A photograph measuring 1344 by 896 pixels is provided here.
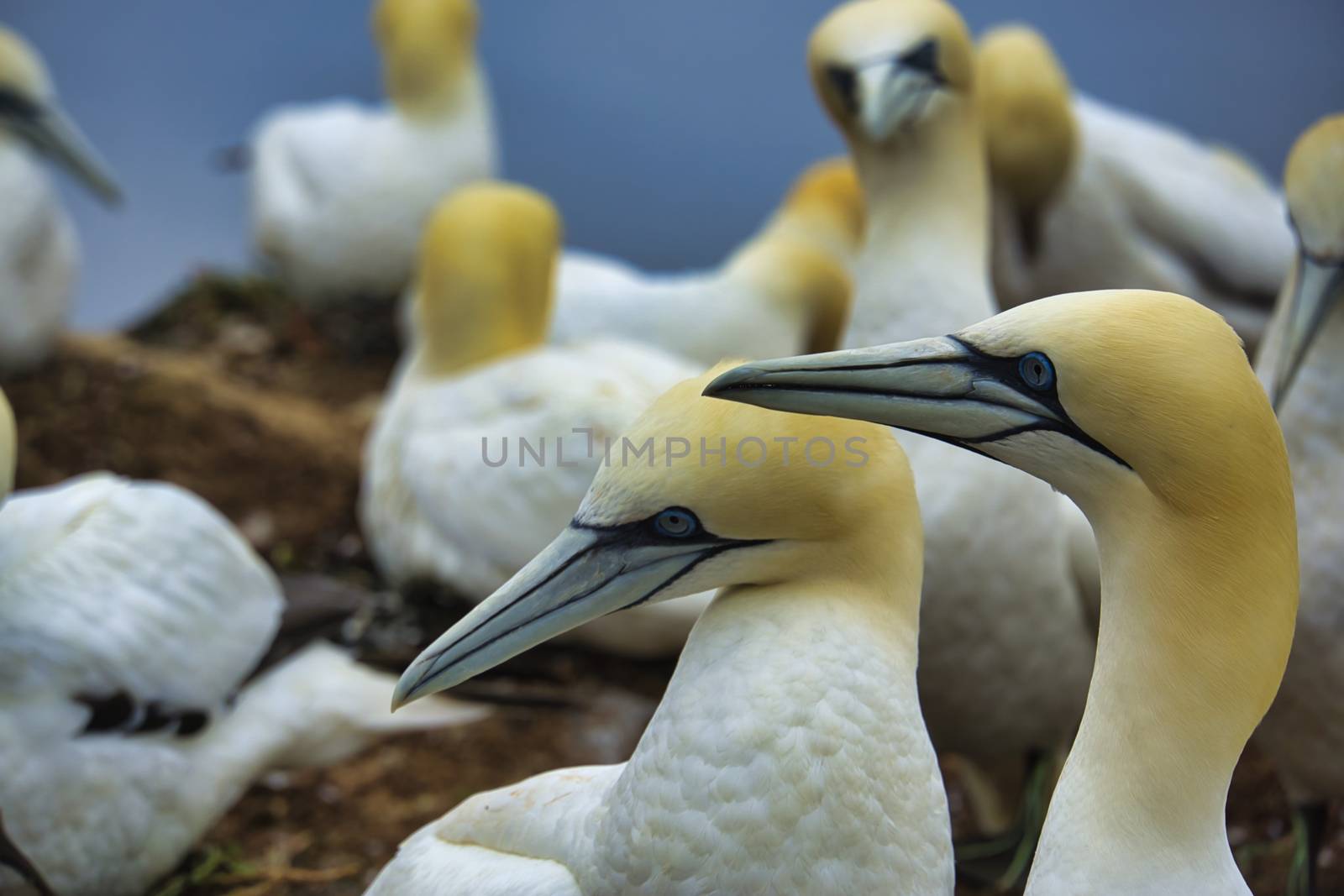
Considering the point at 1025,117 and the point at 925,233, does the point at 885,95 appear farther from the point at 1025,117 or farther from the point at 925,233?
the point at 1025,117

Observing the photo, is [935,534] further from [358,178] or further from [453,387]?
[358,178]

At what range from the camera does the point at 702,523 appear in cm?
194

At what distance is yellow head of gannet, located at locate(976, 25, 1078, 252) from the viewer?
4.46m

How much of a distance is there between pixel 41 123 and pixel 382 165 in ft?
5.50

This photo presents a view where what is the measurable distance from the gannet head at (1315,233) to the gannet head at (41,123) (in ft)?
13.1

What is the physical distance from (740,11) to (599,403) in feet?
13.1

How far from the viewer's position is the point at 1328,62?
253 inches

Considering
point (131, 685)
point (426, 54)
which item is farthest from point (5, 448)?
point (426, 54)

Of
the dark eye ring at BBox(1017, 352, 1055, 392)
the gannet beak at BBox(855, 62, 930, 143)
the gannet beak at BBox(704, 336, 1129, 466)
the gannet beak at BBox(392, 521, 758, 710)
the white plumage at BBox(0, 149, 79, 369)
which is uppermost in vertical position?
the dark eye ring at BBox(1017, 352, 1055, 392)

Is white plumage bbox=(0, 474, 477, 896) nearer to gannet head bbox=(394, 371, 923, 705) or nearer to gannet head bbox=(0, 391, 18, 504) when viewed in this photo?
gannet head bbox=(0, 391, 18, 504)

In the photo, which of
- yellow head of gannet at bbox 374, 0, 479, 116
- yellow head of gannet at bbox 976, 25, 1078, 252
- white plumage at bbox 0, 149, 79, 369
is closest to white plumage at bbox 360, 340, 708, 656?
yellow head of gannet at bbox 976, 25, 1078, 252

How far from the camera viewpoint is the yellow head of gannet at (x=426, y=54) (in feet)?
21.6

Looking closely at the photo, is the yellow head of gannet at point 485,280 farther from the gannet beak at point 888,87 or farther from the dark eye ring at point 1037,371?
the dark eye ring at point 1037,371

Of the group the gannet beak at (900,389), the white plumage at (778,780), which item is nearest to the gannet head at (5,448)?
the white plumage at (778,780)
